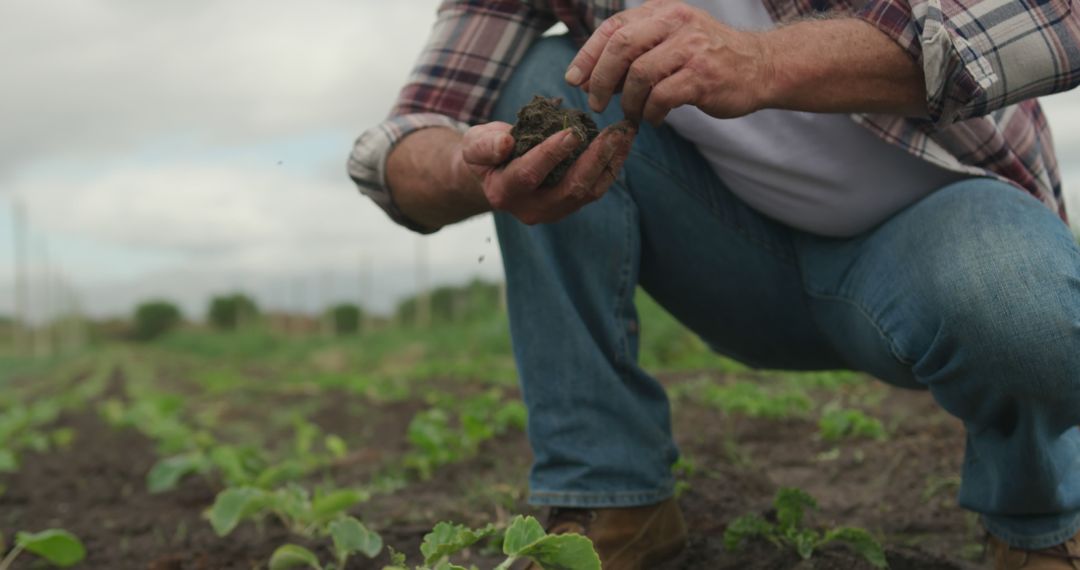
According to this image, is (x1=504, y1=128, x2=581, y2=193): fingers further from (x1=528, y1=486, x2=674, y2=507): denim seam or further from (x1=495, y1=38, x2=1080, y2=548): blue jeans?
(x1=528, y1=486, x2=674, y2=507): denim seam

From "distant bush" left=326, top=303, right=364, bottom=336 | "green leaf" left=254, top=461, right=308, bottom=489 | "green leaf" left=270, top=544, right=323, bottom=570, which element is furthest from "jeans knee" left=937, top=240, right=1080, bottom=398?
"distant bush" left=326, top=303, right=364, bottom=336

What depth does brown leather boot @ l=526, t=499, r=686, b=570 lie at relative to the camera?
1835mm

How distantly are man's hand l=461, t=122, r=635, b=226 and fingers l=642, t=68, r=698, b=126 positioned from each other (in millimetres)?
79

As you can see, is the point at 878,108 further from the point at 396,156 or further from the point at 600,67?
the point at 396,156

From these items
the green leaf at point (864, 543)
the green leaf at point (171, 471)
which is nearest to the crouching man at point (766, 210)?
the green leaf at point (864, 543)

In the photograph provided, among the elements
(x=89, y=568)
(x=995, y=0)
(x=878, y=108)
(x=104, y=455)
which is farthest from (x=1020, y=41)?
(x=104, y=455)

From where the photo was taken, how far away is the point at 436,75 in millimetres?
2078

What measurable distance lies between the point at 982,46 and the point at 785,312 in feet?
2.39

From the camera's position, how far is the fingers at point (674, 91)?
1393 mm

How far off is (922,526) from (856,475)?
22.3 inches

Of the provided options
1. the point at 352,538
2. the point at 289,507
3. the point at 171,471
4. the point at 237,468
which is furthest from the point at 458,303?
the point at 352,538

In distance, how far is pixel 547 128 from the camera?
1.50 m

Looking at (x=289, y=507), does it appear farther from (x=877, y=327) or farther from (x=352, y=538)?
(x=877, y=327)

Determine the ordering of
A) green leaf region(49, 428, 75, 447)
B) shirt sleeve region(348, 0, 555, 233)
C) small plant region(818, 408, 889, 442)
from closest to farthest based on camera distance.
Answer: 1. shirt sleeve region(348, 0, 555, 233)
2. small plant region(818, 408, 889, 442)
3. green leaf region(49, 428, 75, 447)
